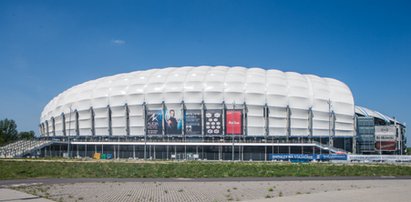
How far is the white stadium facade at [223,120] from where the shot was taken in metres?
83.2

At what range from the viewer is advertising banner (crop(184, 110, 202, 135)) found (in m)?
85.4

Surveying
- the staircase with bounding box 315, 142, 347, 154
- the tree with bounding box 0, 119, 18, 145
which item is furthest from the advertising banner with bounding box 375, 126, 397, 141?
the tree with bounding box 0, 119, 18, 145

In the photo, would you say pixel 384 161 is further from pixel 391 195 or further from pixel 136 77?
pixel 136 77

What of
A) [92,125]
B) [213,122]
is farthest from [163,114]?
[92,125]

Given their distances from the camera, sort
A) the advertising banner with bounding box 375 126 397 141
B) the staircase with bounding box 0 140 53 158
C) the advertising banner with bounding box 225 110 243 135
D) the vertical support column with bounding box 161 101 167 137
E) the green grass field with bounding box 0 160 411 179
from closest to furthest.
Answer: the green grass field with bounding box 0 160 411 179 → the staircase with bounding box 0 140 53 158 → the advertising banner with bounding box 225 110 243 135 → the vertical support column with bounding box 161 101 167 137 → the advertising banner with bounding box 375 126 397 141

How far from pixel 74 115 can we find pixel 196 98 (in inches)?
1146

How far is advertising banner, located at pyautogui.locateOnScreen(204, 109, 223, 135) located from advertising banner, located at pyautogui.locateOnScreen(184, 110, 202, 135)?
139 centimetres

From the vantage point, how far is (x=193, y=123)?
85688 millimetres

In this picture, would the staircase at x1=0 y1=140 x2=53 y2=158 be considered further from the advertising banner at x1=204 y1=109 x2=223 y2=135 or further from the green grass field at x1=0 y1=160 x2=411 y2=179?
the green grass field at x1=0 y1=160 x2=411 y2=179

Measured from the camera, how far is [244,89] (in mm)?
87062

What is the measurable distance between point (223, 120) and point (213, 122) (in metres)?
2.01

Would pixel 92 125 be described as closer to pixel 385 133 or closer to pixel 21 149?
pixel 21 149

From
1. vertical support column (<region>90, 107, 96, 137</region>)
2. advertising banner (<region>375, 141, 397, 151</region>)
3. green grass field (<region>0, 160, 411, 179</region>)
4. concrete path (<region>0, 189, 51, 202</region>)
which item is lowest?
advertising banner (<region>375, 141, 397, 151</region>)

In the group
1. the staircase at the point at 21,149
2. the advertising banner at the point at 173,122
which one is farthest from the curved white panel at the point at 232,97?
the staircase at the point at 21,149
